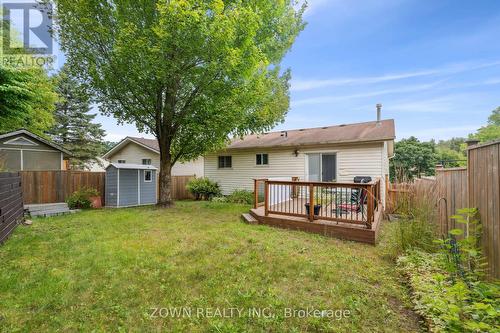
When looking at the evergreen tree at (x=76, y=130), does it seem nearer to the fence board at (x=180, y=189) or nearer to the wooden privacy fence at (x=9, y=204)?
the fence board at (x=180, y=189)

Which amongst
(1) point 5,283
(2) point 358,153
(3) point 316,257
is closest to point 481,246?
(3) point 316,257

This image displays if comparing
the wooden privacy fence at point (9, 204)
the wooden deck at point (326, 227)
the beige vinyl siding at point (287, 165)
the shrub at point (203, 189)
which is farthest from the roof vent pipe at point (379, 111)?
the wooden privacy fence at point (9, 204)

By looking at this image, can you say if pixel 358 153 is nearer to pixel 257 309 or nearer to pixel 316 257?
pixel 316 257

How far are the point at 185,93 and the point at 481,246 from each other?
883 centimetres

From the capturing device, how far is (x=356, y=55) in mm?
11609

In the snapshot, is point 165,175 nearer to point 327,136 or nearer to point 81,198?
point 81,198

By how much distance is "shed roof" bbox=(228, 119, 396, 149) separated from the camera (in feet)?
31.4

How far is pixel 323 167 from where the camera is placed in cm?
1083

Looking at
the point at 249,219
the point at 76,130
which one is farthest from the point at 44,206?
the point at 76,130

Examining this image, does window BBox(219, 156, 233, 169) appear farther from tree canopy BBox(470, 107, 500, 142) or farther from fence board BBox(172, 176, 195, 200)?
tree canopy BBox(470, 107, 500, 142)

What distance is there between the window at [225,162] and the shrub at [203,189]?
117 centimetres

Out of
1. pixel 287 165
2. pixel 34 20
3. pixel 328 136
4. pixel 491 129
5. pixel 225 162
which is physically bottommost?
pixel 287 165

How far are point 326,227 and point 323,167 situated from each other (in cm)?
576

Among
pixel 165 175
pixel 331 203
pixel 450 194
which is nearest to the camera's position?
pixel 450 194
